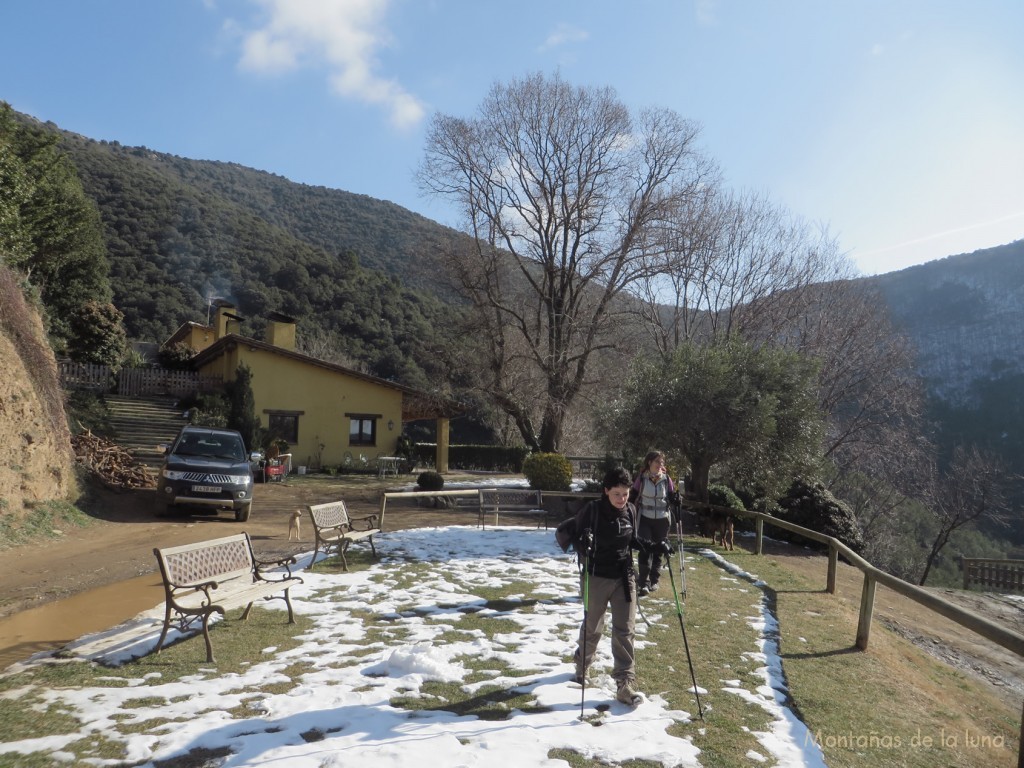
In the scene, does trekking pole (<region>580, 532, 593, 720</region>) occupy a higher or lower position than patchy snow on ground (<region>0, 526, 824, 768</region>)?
higher

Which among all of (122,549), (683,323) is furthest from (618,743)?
(683,323)

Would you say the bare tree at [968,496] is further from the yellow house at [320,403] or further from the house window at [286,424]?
the house window at [286,424]

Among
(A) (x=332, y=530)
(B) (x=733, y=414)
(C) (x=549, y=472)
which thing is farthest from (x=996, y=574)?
(A) (x=332, y=530)

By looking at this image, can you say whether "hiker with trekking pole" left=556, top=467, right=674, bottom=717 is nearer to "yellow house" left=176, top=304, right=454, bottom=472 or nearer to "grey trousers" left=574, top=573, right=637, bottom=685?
"grey trousers" left=574, top=573, right=637, bottom=685

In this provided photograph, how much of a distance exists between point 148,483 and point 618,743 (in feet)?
54.7

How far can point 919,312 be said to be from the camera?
2741 inches

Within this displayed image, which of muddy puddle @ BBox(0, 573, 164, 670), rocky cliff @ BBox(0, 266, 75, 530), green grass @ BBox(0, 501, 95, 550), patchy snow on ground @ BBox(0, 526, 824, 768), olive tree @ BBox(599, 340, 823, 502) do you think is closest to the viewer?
patchy snow on ground @ BBox(0, 526, 824, 768)

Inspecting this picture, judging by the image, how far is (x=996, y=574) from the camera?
1962 centimetres

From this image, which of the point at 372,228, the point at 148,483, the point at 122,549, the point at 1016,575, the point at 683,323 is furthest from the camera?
the point at 372,228

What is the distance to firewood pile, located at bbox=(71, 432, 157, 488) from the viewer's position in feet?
54.4

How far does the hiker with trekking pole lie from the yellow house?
2443 cm

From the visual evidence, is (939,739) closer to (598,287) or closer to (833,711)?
(833,711)

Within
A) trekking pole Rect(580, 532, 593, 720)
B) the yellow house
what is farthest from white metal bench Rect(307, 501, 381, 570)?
the yellow house

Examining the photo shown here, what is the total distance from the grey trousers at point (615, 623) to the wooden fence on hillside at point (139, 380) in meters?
28.4
